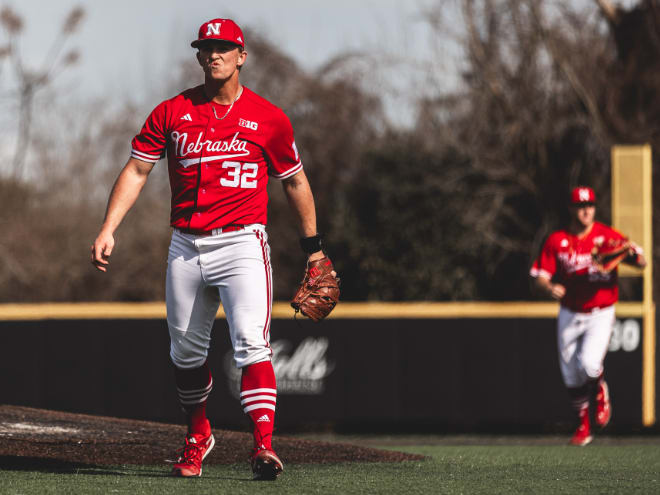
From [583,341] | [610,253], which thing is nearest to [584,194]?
[610,253]

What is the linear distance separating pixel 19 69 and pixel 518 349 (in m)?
16.3

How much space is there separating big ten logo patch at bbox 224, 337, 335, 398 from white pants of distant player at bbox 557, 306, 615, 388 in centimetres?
327

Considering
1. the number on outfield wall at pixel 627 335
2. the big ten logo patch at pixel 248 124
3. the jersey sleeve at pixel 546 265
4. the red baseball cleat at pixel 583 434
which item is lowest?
the red baseball cleat at pixel 583 434

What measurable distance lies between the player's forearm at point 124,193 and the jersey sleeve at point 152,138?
0.07 metres

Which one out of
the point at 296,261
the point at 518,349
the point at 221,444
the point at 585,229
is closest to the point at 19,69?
the point at 296,261

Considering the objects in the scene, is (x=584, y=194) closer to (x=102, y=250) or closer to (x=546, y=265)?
(x=546, y=265)

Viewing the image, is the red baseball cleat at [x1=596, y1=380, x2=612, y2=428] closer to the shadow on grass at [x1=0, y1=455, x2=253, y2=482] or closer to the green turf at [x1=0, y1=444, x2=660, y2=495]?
the green turf at [x1=0, y1=444, x2=660, y2=495]

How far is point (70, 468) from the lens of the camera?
4.91m

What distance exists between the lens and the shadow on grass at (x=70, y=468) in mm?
4770

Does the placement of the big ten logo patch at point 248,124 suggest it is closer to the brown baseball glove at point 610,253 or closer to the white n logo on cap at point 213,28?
the white n logo on cap at point 213,28

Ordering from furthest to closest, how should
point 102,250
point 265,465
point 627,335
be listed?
1. point 627,335
2. point 102,250
3. point 265,465

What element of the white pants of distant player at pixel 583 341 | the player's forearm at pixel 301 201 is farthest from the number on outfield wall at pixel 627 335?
the player's forearm at pixel 301 201

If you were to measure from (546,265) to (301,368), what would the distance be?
3.66 metres

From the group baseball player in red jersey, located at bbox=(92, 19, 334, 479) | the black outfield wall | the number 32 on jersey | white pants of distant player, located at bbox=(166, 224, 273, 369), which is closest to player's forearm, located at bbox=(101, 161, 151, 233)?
baseball player in red jersey, located at bbox=(92, 19, 334, 479)
